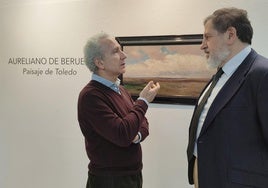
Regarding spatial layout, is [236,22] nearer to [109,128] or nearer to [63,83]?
[109,128]

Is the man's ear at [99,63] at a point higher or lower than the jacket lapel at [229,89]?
higher

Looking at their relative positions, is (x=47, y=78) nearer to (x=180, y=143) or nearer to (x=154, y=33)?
(x=154, y=33)

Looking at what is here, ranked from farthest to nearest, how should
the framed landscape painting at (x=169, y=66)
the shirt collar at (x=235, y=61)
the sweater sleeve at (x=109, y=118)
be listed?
1. the framed landscape painting at (x=169, y=66)
2. the sweater sleeve at (x=109, y=118)
3. the shirt collar at (x=235, y=61)

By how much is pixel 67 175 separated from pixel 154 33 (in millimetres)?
1668

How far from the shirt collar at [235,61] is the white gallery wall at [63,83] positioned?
681mm

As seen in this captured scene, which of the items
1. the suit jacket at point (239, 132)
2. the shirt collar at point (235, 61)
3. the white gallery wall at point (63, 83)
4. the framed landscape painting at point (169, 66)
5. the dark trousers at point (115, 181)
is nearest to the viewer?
the suit jacket at point (239, 132)

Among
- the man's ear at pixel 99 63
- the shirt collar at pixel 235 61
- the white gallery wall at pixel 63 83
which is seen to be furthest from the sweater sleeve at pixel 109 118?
the white gallery wall at pixel 63 83

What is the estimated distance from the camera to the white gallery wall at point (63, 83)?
269 centimetres

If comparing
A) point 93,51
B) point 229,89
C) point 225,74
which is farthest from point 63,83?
point 229,89

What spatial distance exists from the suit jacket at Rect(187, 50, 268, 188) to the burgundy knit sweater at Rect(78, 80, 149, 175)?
43cm

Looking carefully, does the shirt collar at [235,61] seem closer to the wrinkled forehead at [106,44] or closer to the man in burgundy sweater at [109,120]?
the man in burgundy sweater at [109,120]

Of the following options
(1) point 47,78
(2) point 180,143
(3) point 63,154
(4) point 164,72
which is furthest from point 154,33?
(3) point 63,154

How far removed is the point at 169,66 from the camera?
265 centimetres

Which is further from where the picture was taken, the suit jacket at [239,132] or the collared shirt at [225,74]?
the collared shirt at [225,74]
